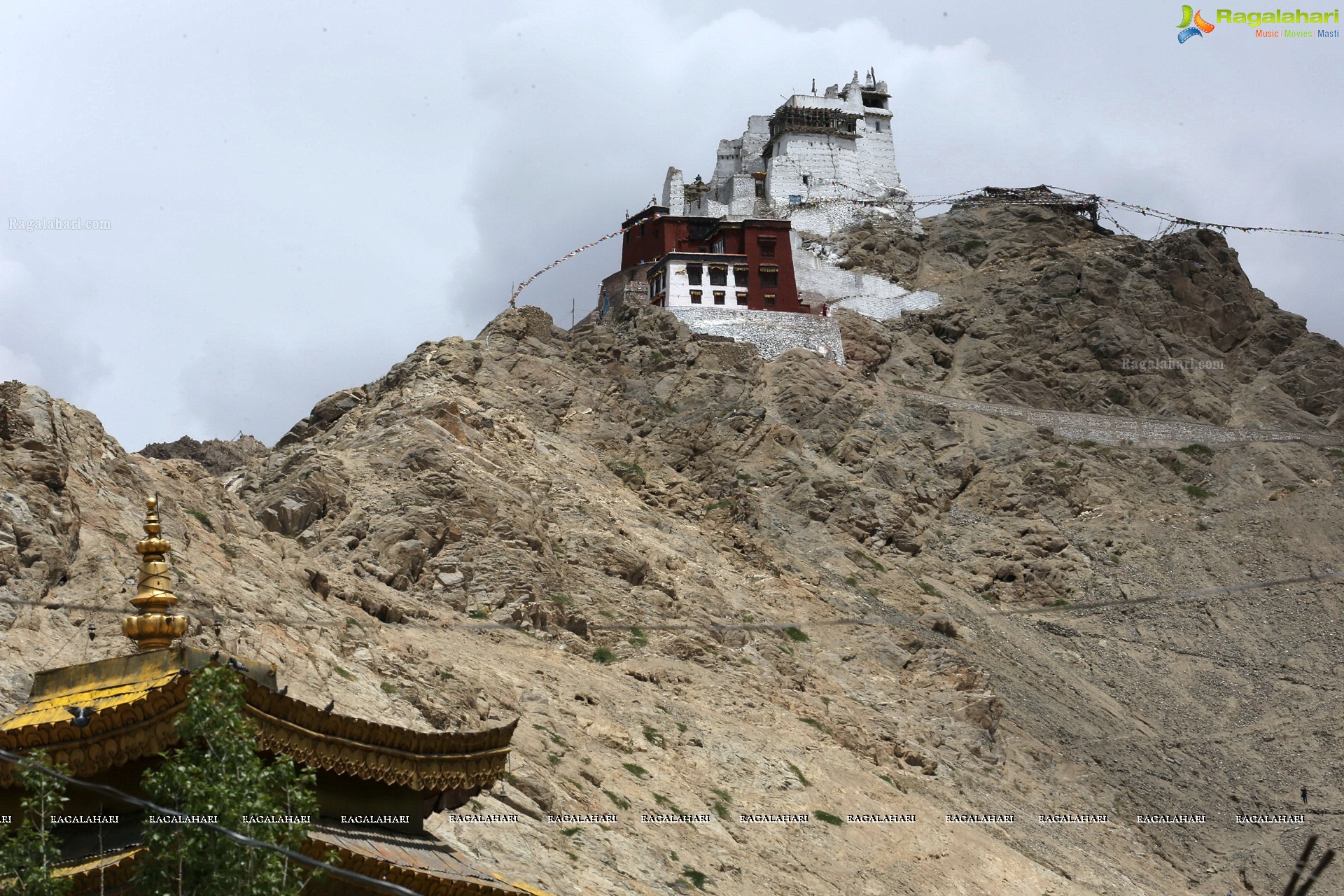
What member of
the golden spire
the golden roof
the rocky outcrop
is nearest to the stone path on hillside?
the rocky outcrop

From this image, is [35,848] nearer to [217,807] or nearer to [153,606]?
[217,807]

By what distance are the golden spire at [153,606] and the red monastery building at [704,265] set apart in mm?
51937

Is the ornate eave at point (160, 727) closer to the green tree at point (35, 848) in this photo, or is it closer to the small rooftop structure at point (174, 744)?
the small rooftop structure at point (174, 744)

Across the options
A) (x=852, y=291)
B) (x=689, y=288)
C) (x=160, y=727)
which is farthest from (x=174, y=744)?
(x=852, y=291)

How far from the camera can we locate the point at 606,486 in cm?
4750

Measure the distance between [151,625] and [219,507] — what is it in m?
21.8

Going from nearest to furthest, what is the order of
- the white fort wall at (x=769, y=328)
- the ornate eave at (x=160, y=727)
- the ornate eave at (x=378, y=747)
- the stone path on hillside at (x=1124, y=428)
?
the ornate eave at (x=160, y=727), the ornate eave at (x=378, y=747), the white fort wall at (x=769, y=328), the stone path on hillside at (x=1124, y=428)

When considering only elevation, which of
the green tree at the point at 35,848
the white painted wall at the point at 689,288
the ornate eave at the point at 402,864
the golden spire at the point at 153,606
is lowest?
the ornate eave at the point at 402,864

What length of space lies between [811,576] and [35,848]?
36.7 m

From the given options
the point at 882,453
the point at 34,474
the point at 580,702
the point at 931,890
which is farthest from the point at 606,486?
the point at 34,474

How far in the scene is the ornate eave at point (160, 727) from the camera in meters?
10.8

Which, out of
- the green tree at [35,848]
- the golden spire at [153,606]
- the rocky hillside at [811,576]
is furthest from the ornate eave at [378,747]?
the rocky hillside at [811,576]

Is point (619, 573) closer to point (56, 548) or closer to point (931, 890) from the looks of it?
point (931, 890)

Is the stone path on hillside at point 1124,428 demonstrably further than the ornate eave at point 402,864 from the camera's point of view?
Yes
